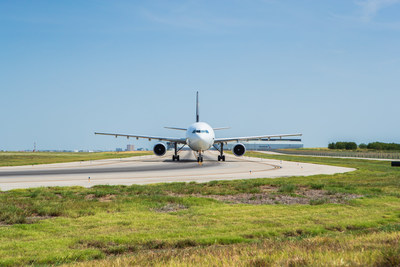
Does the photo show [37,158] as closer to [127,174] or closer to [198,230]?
[127,174]

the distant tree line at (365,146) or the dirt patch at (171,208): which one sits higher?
the distant tree line at (365,146)

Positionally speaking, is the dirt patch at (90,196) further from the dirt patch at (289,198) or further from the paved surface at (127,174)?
the dirt patch at (289,198)

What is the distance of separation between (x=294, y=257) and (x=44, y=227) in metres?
7.13

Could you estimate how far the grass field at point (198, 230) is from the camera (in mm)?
6074

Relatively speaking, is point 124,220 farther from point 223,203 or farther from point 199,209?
point 223,203

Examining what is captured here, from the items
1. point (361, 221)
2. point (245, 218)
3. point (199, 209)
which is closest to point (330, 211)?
point (361, 221)

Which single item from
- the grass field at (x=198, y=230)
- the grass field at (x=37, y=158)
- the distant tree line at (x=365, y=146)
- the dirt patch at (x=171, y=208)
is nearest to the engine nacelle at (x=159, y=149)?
the grass field at (x=37, y=158)

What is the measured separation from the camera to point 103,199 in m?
15.5

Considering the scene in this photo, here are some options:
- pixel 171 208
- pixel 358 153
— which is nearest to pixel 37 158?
pixel 171 208

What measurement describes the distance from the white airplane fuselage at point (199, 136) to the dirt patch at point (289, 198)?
28096 millimetres

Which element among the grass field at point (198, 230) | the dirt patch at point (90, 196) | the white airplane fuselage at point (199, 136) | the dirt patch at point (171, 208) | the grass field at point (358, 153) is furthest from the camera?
the grass field at point (358, 153)

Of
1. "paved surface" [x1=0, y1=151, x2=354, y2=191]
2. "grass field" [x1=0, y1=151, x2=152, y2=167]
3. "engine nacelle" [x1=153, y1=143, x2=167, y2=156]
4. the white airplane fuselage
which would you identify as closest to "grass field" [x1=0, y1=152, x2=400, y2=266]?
"paved surface" [x1=0, y1=151, x2=354, y2=191]

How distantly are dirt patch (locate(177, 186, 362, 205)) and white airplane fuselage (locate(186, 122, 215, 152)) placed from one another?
28096 mm

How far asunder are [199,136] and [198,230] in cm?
3602
